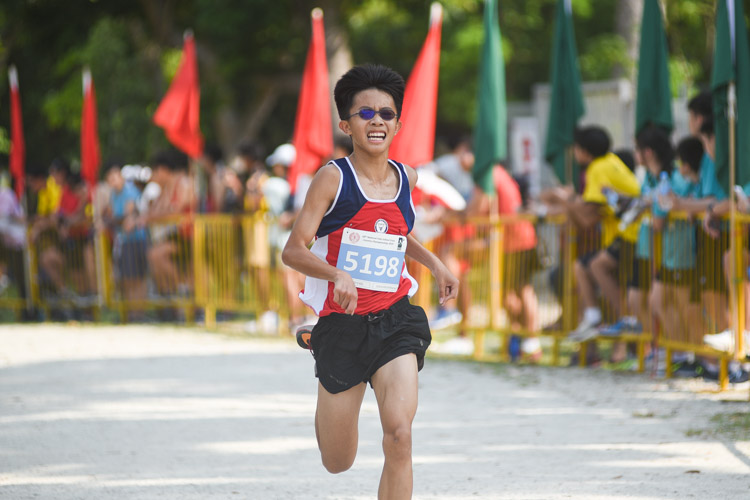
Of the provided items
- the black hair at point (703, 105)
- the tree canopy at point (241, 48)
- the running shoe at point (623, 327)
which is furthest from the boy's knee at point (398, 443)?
the tree canopy at point (241, 48)

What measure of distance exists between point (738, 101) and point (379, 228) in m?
4.29

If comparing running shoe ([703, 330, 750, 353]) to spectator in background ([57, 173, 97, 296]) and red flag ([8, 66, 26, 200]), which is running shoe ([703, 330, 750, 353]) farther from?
red flag ([8, 66, 26, 200])

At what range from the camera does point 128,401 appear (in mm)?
8562

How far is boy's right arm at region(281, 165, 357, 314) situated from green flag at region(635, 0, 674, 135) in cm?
543

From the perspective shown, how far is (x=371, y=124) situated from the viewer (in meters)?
4.62

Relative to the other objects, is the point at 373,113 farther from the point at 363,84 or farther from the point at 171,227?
the point at 171,227

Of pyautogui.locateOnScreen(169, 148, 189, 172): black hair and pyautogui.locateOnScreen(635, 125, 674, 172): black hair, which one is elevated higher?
pyautogui.locateOnScreen(169, 148, 189, 172): black hair

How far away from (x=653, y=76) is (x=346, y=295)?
594cm

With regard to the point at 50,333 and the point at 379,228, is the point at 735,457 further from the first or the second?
the point at 50,333

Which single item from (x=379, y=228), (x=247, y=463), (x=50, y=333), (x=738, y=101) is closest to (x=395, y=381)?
(x=379, y=228)

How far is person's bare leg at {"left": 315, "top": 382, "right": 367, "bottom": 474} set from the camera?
4.53m

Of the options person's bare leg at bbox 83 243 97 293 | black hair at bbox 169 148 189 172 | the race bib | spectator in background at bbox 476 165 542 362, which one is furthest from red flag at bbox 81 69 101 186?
the race bib

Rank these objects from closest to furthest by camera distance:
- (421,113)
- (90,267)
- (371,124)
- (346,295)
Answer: (346,295), (371,124), (421,113), (90,267)

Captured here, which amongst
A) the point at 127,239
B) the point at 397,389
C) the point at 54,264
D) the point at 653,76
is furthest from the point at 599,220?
the point at 54,264
